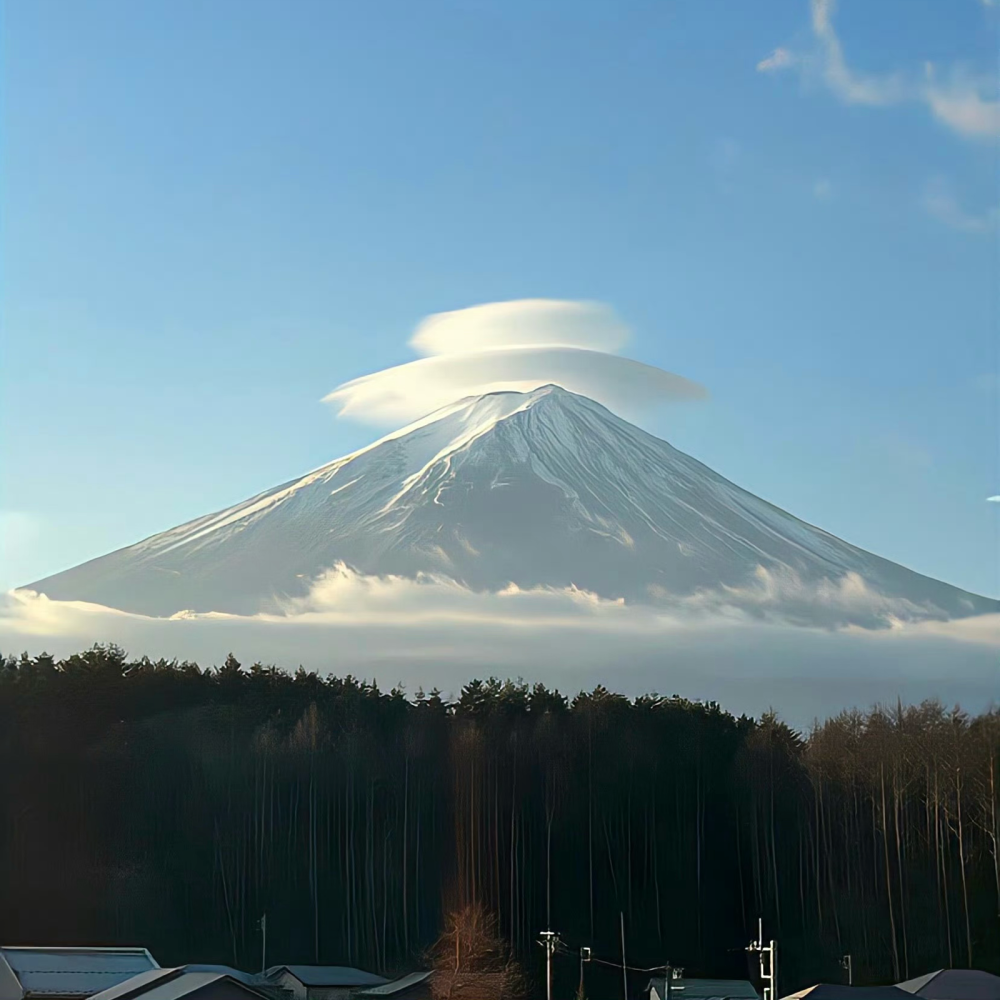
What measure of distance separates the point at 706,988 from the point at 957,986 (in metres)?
3.00

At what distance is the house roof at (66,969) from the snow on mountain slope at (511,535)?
10.4 meters

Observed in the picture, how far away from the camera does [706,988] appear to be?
694 inches

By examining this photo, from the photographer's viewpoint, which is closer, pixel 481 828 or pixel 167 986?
pixel 167 986

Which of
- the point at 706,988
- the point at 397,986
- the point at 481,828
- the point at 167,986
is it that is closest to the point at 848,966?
the point at 706,988

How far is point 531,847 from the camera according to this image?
20000mm

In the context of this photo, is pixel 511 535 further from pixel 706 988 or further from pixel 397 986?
pixel 706 988

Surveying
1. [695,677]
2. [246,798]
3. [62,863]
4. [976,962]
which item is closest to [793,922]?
[976,962]

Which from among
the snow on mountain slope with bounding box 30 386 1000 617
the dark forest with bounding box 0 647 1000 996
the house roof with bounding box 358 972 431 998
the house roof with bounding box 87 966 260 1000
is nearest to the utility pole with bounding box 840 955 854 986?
the dark forest with bounding box 0 647 1000 996

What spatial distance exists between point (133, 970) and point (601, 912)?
6155 mm

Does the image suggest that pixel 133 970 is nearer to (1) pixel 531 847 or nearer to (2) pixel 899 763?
(1) pixel 531 847

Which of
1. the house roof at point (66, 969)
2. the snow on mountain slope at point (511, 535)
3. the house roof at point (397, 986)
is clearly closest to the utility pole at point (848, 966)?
the house roof at point (397, 986)

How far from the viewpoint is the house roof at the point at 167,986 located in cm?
1212

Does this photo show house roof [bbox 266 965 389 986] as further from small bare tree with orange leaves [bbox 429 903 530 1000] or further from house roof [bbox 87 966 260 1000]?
house roof [bbox 87 966 260 1000]

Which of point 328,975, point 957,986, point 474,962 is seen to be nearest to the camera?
point 957,986
